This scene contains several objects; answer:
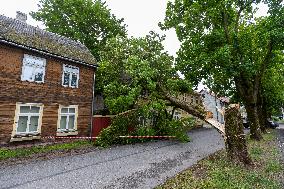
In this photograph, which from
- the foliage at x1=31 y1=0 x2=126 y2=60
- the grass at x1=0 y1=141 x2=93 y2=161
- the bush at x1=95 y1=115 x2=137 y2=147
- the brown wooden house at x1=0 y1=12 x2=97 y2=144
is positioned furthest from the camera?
the foliage at x1=31 y1=0 x2=126 y2=60

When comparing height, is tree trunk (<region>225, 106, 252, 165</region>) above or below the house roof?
below

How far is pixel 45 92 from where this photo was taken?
16.8 metres

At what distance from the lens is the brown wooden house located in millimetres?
14641

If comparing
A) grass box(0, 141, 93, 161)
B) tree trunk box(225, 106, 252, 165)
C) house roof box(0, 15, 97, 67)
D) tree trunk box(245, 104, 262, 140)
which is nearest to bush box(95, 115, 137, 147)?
grass box(0, 141, 93, 161)

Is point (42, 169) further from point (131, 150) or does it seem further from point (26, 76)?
point (26, 76)

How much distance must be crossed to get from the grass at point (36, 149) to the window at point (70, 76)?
4257 mm

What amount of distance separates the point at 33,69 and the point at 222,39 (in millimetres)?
14197

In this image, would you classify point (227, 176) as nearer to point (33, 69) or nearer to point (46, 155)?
point (46, 155)

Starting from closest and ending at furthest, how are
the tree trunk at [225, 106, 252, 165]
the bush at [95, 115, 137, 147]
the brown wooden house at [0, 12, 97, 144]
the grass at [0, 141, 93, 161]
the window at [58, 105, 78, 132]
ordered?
1. the tree trunk at [225, 106, 252, 165]
2. the grass at [0, 141, 93, 161]
3. the brown wooden house at [0, 12, 97, 144]
4. the bush at [95, 115, 137, 147]
5. the window at [58, 105, 78, 132]

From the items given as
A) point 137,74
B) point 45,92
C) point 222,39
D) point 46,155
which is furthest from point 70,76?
point 222,39

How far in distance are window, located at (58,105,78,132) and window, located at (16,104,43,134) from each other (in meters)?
1.73

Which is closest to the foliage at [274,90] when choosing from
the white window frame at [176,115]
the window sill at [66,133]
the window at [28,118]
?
the white window frame at [176,115]

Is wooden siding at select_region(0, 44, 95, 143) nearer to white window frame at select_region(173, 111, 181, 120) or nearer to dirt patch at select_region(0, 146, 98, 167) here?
dirt patch at select_region(0, 146, 98, 167)

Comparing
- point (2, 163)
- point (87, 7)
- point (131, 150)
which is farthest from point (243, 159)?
point (87, 7)
